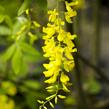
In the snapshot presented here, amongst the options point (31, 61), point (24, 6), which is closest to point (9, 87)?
point (31, 61)

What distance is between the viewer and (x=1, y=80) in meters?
1.56

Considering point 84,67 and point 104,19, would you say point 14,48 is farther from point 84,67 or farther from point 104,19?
point 104,19

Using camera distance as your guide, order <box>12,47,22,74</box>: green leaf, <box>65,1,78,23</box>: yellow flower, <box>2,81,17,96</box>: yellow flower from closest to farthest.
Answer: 1. <box>65,1,78,23</box>: yellow flower
2. <box>12,47,22,74</box>: green leaf
3. <box>2,81,17,96</box>: yellow flower

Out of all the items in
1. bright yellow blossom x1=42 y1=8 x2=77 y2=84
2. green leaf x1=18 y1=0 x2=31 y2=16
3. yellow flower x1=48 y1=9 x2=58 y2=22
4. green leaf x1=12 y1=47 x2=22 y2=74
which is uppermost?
green leaf x1=18 y1=0 x2=31 y2=16

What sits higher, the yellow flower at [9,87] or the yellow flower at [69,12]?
the yellow flower at [69,12]

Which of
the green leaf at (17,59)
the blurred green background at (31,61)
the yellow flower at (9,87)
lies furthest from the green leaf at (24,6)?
the yellow flower at (9,87)

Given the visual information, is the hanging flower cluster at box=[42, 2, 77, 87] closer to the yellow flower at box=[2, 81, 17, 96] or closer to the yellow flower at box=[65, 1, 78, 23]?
the yellow flower at box=[65, 1, 78, 23]

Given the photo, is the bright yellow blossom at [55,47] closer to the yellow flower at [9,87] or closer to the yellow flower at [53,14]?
the yellow flower at [53,14]

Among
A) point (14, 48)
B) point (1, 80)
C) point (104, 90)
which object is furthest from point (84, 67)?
point (14, 48)

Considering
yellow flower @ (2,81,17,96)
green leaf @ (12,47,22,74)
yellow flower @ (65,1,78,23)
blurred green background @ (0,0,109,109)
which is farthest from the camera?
yellow flower @ (2,81,17,96)

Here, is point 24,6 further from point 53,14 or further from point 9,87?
point 9,87

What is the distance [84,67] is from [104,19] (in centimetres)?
72

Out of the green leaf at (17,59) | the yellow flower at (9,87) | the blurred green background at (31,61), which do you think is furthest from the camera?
the yellow flower at (9,87)

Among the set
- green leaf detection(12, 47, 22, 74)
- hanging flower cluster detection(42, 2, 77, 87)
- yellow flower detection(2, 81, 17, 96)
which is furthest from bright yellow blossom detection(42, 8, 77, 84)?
yellow flower detection(2, 81, 17, 96)
